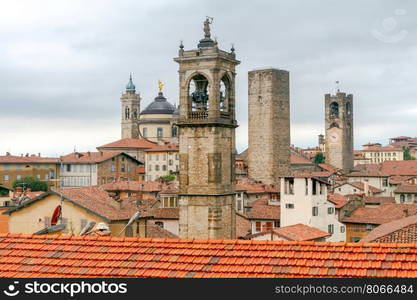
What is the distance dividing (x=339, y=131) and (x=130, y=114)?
137 ft

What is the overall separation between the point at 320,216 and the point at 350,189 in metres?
32.2

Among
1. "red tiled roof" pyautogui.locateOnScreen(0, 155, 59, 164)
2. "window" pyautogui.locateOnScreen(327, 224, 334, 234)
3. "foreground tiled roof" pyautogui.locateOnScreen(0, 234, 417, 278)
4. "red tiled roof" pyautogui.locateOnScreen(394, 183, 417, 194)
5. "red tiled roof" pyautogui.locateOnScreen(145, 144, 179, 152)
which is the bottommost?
"window" pyautogui.locateOnScreen(327, 224, 334, 234)

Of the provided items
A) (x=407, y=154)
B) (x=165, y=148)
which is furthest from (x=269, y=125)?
(x=407, y=154)

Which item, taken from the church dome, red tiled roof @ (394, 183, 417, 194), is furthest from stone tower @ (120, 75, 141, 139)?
red tiled roof @ (394, 183, 417, 194)

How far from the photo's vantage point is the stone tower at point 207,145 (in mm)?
34312

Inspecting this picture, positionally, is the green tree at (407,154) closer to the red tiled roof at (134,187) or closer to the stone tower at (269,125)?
the stone tower at (269,125)

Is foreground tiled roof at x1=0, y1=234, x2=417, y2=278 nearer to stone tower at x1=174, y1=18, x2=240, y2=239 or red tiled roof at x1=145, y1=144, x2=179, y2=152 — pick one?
stone tower at x1=174, y1=18, x2=240, y2=239

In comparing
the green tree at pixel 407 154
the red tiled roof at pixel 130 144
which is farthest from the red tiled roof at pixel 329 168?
the green tree at pixel 407 154

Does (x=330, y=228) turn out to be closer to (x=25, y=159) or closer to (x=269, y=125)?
(x=269, y=125)

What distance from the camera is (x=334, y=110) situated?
11456 cm

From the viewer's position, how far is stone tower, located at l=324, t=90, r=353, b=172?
112 metres

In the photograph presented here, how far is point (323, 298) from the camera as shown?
790cm

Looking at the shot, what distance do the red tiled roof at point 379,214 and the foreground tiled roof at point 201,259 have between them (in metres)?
40.0

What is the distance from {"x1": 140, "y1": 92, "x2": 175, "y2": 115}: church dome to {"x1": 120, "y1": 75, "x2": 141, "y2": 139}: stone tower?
20.5 feet
